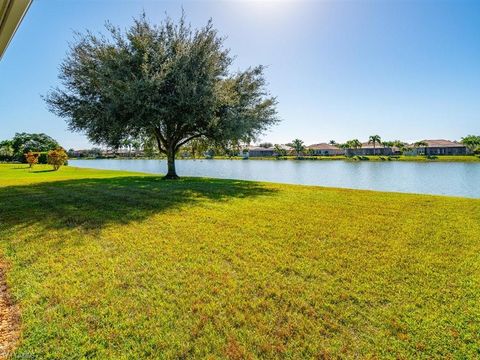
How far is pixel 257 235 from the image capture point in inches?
245

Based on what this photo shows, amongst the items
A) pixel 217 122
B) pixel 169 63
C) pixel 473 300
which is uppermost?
pixel 169 63

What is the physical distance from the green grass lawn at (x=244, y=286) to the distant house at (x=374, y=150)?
105 meters

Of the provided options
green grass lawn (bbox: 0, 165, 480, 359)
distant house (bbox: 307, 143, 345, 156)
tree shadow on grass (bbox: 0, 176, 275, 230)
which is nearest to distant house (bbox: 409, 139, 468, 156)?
distant house (bbox: 307, 143, 345, 156)

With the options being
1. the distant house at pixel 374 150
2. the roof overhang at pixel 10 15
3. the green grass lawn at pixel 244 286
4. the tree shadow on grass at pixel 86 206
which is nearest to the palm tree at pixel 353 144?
the distant house at pixel 374 150

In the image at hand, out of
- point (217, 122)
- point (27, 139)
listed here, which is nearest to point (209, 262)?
point (217, 122)

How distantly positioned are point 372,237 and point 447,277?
1.88m

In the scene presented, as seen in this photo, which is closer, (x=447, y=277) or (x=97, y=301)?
(x=97, y=301)

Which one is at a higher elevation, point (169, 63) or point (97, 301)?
point (169, 63)

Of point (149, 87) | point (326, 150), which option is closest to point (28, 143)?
point (149, 87)

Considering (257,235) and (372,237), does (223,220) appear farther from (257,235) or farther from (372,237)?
(372,237)

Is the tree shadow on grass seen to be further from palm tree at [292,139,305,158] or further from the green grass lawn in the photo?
palm tree at [292,139,305,158]

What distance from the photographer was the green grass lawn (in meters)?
2.90

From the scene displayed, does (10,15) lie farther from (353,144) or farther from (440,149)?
(440,149)

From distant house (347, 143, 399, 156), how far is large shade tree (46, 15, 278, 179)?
9680cm
